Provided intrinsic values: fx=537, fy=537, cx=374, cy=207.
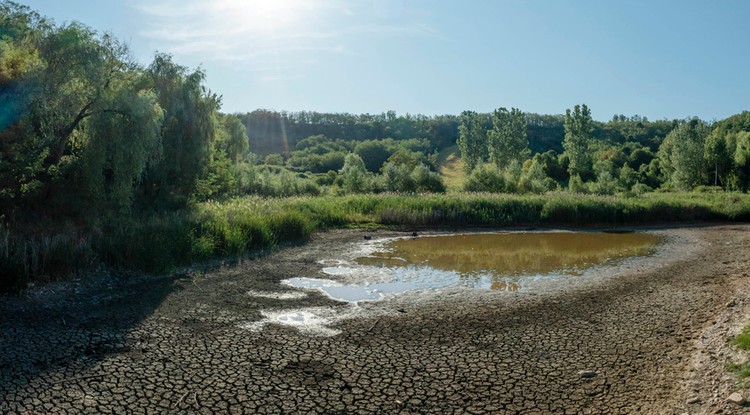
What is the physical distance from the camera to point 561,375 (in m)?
7.02

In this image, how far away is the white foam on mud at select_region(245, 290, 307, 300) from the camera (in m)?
11.6

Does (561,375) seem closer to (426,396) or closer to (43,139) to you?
(426,396)

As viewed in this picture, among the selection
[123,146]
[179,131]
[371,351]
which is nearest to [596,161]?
[179,131]

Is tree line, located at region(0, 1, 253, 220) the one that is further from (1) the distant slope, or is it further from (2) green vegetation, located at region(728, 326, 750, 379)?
(1) the distant slope

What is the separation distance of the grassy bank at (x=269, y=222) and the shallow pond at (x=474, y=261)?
11.2 ft

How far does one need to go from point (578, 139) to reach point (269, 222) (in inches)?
1942

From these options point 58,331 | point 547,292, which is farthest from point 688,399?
point 58,331

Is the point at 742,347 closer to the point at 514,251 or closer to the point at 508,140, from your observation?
the point at 514,251

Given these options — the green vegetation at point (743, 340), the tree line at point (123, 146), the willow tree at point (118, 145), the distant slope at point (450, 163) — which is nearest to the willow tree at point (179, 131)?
the tree line at point (123, 146)

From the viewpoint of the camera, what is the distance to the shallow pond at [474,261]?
1341 cm

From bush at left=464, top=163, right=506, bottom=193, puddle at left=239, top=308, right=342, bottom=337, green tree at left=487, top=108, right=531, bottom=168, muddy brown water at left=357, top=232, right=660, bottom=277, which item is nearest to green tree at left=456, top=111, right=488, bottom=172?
green tree at left=487, top=108, right=531, bottom=168

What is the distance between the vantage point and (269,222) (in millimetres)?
19750

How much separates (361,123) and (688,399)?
10959 cm

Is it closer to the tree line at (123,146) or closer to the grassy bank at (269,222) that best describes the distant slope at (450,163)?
the tree line at (123,146)
